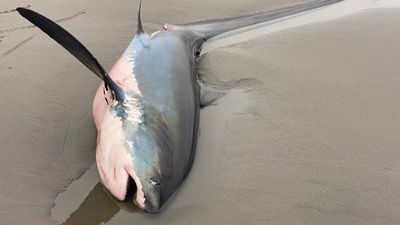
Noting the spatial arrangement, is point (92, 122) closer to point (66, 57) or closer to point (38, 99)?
point (38, 99)

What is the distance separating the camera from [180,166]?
7.18 ft

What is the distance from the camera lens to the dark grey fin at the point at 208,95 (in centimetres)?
284

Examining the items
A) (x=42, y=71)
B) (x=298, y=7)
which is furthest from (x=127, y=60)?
(x=298, y=7)

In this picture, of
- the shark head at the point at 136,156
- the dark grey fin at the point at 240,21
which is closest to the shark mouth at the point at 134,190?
the shark head at the point at 136,156

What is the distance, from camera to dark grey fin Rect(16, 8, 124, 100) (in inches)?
87.5

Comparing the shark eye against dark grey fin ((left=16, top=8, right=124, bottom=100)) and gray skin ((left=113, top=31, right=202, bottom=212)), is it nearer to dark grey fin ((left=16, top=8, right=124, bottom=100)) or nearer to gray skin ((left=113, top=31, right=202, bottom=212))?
gray skin ((left=113, top=31, right=202, bottom=212))

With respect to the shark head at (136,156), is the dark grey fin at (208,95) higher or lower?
lower

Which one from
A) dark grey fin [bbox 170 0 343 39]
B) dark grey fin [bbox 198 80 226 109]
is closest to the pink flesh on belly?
dark grey fin [bbox 198 80 226 109]

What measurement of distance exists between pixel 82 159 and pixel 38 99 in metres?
0.61

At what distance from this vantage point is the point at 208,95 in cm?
295

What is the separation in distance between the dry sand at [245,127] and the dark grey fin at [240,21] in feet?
0.83

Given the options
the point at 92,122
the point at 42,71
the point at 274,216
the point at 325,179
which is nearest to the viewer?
the point at 274,216

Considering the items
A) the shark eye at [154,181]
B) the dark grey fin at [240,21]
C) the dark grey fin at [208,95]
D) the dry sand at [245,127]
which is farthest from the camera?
the dark grey fin at [240,21]

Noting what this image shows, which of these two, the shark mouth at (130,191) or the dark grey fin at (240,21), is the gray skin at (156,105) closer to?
the shark mouth at (130,191)
